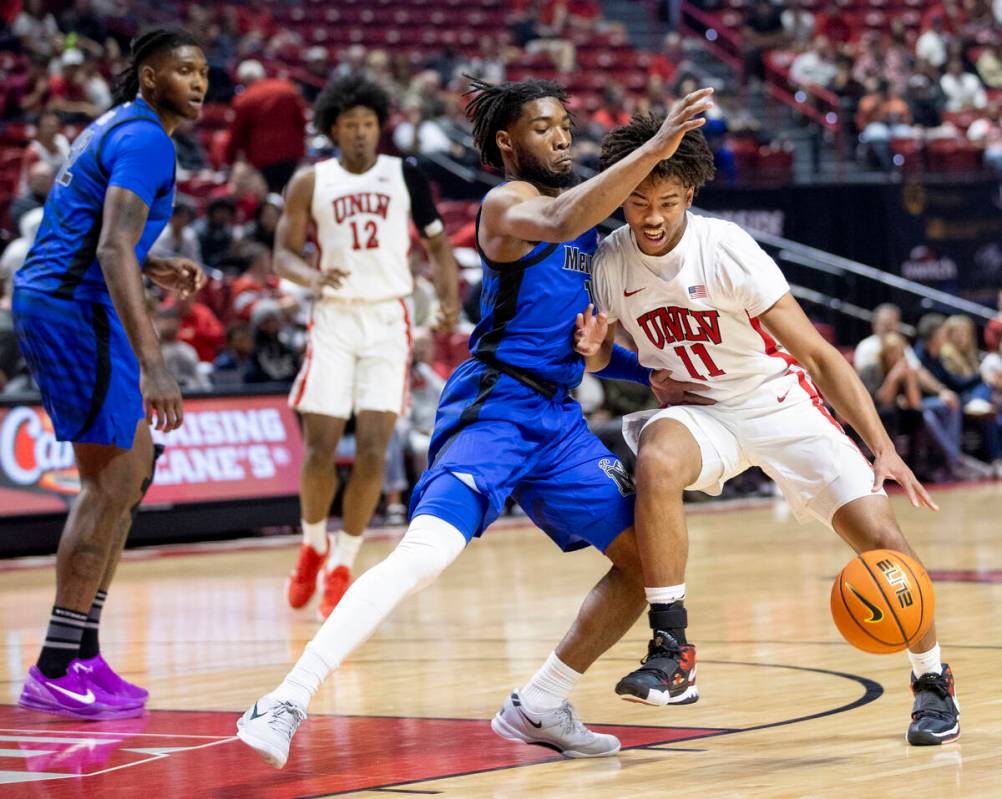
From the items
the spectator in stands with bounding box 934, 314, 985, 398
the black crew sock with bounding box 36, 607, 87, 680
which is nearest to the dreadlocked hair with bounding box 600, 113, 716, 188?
the black crew sock with bounding box 36, 607, 87, 680

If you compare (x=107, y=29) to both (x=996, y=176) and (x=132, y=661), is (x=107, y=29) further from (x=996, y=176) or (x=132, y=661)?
(x=132, y=661)

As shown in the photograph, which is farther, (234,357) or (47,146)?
(47,146)

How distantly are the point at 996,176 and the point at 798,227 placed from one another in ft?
8.39

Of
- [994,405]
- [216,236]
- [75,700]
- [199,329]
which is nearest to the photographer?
[75,700]

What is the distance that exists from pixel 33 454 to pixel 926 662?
7.66 meters

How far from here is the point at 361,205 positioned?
26.1ft

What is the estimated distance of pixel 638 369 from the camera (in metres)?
4.95

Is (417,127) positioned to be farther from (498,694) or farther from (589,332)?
(589,332)

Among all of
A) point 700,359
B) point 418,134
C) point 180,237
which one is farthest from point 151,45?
point 418,134

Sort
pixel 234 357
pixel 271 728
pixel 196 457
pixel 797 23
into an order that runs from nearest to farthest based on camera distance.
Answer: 1. pixel 271 728
2. pixel 196 457
3. pixel 234 357
4. pixel 797 23

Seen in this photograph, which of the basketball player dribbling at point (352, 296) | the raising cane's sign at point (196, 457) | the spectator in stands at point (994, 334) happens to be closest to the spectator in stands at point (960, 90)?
the spectator in stands at point (994, 334)

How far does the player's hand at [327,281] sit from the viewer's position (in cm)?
785

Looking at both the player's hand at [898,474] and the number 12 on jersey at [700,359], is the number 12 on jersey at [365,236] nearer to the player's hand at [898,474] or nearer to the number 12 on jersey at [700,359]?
the number 12 on jersey at [700,359]

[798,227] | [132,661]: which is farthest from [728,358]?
[798,227]
